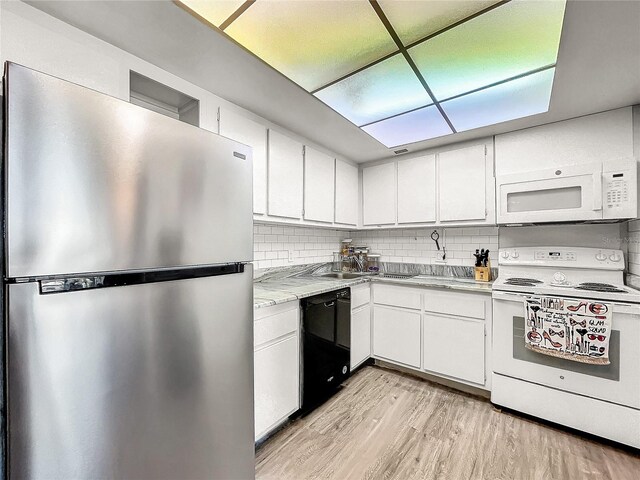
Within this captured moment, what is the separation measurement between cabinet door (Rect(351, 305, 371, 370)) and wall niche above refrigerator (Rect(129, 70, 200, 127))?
6.83 feet

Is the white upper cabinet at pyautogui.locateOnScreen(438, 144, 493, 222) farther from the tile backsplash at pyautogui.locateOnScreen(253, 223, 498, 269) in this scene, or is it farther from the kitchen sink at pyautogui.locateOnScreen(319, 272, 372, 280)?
the kitchen sink at pyautogui.locateOnScreen(319, 272, 372, 280)

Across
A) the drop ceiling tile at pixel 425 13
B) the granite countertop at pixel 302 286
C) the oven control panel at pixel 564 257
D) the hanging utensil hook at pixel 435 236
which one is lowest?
the granite countertop at pixel 302 286

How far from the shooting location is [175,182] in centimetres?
104

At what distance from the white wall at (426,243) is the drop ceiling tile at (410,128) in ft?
3.47

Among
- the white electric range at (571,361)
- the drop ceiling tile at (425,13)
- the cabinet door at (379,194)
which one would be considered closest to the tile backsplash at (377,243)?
the cabinet door at (379,194)

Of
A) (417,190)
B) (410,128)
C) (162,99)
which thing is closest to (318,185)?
(410,128)

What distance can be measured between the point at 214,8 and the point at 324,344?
212 centimetres

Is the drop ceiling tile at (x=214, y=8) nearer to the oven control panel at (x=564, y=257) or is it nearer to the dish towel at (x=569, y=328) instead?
the dish towel at (x=569, y=328)

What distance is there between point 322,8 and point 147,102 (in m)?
1.21

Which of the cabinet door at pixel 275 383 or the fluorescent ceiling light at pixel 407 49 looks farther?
the cabinet door at pixel 275 383

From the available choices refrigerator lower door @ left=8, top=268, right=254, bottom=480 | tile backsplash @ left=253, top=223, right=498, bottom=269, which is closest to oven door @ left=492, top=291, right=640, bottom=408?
tile backsplash @ left=253, top=223, right=498, bottom=269

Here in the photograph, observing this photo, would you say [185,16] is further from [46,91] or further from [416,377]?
[416,377]

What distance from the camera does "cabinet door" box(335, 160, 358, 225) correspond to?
3057mm

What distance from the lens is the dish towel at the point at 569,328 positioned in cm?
179
